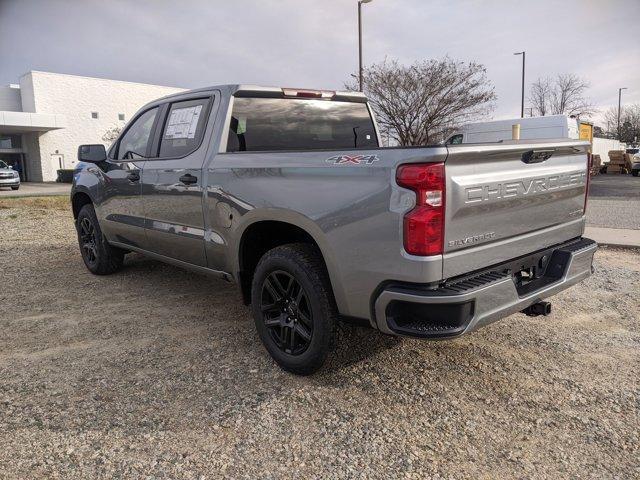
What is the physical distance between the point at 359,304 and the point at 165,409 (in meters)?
1.25

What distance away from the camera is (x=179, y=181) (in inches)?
156

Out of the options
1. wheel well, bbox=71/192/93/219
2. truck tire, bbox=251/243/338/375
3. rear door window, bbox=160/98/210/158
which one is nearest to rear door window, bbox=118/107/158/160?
rear door window, bbox=160/98/210/158

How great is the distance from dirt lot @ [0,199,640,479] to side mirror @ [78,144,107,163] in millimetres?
1473

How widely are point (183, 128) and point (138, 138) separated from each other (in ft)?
2.92

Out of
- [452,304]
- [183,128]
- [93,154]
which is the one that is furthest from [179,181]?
[452,304]

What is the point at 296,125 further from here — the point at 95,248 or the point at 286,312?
the point at 95,248

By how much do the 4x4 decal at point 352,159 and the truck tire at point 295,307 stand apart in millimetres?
599

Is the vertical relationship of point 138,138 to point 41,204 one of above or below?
above

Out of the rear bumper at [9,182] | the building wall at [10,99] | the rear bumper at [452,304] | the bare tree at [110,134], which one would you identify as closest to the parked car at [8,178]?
the rear bumper at [9,182]

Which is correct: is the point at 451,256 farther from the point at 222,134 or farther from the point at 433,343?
the point at 222,134

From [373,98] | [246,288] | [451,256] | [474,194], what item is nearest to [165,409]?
[246,288]

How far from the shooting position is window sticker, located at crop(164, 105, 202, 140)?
4043 mm

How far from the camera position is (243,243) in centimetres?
353

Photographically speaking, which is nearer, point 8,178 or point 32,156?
point 8,178
